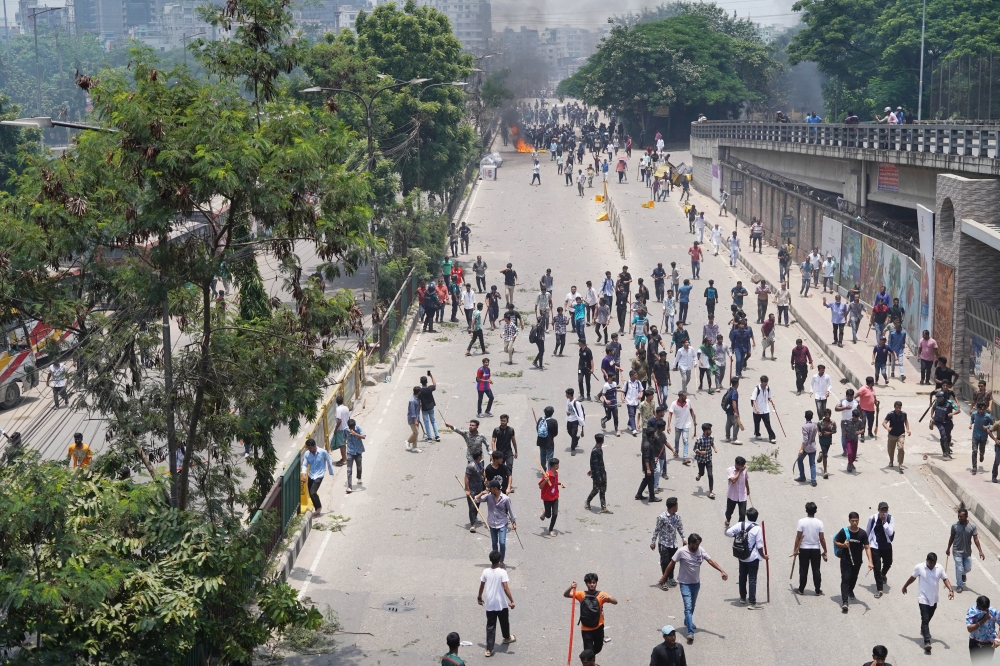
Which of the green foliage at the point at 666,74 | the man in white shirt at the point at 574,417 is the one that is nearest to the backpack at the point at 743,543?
the man in white shirt at the point at 574,417

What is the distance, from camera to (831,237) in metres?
37.8

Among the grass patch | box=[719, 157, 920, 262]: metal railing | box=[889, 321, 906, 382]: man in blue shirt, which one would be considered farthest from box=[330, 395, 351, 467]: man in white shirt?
box=[719, 157, 920, 262]: metal railing

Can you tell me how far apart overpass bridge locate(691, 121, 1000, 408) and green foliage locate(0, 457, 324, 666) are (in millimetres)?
15719

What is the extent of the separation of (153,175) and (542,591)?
22.8ft

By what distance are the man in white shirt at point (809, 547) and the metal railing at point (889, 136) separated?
1354 cm

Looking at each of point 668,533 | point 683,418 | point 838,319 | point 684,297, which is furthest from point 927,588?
point 684,297

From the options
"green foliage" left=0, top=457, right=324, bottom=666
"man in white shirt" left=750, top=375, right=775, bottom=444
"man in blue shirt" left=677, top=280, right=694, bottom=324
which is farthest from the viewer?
"man in blue shirt" left=677, top=280, right=694, bottom=324

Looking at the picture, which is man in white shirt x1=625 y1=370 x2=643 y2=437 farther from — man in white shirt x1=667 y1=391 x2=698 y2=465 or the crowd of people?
man in white shirt x1=667 y1=391 x2=698 y2=465

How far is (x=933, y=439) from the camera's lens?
70.4 ft

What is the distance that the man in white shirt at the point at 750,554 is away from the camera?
1418 cm

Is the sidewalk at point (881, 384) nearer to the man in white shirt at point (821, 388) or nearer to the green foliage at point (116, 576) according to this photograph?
the man in white shirt at point (821, 388)

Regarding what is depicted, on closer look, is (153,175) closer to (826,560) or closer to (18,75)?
(826,560)

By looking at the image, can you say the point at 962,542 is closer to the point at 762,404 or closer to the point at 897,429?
the point at 897,429

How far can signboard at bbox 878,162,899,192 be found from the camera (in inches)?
1403
